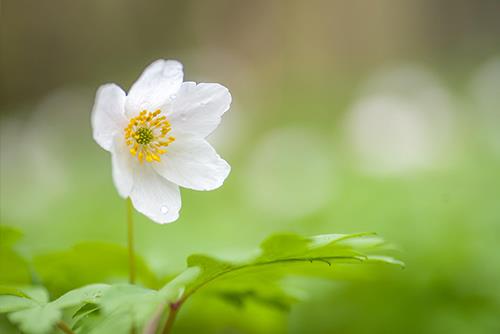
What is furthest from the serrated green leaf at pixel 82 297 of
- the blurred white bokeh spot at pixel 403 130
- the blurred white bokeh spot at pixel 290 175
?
the blurred white bokeh spot at pixel 403 130

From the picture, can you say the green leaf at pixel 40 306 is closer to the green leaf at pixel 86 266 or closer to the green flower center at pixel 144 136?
the green leaf at pixel 86 266

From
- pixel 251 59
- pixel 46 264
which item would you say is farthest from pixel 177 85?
pixel 251 59

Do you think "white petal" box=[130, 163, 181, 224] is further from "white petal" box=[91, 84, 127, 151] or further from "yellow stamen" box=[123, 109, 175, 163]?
"white petal" box=[91, 84, 127, 151]

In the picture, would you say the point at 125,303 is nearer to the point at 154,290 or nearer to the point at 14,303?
the point at 154,290

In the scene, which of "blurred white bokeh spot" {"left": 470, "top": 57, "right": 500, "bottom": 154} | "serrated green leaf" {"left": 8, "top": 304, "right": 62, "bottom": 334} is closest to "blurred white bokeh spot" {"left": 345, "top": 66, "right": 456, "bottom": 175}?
"blurred white bokeh spot" {"left": 470, "top": 57, "right": 500, "bottom": 154}

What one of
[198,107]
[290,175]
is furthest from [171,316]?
[290,175]

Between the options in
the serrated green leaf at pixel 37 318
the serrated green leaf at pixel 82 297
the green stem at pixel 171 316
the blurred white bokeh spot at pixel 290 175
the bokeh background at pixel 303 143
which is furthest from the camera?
the blurred white bokeh spot at pixel 290 175

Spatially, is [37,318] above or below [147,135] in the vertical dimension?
below
